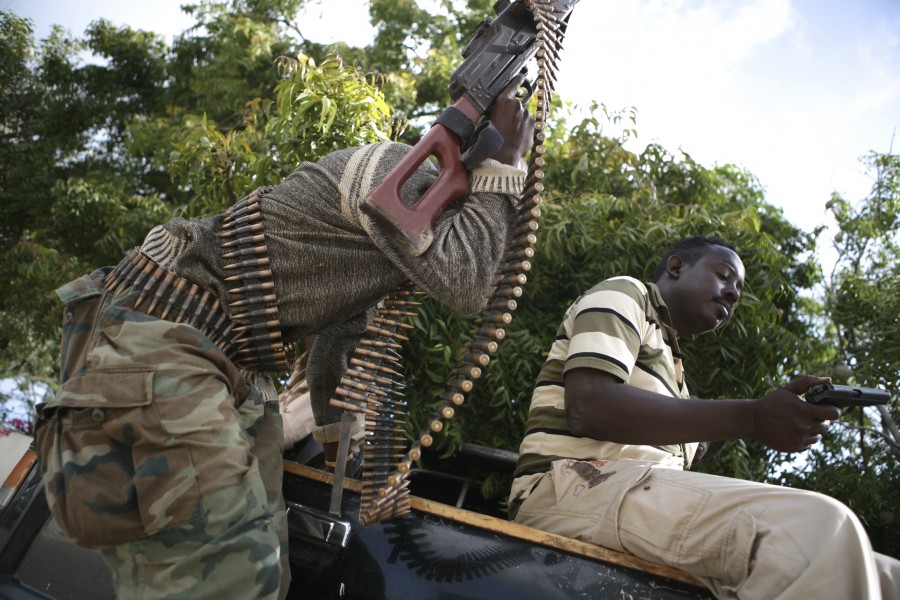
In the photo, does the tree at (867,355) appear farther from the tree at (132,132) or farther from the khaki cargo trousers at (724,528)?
the tree at (132,132)

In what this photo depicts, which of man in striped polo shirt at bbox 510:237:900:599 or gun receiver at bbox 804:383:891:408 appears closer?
man in striped polo shirt at bbox 510:237:900:599

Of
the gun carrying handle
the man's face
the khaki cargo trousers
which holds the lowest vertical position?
the khaki cargo trousers

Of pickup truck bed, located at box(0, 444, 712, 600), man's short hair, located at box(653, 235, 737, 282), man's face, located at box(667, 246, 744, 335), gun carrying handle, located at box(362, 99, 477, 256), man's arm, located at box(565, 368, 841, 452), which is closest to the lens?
pickup truck bed, located at box(0, 444, 712, 600)

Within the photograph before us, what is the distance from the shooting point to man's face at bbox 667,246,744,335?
2.99m

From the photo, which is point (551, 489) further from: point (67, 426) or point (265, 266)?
point (67, 426)

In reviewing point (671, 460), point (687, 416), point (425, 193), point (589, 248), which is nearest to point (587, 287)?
point (589, 248)

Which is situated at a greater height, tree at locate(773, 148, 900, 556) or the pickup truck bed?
tree at locate(773, 148, 900, 556)

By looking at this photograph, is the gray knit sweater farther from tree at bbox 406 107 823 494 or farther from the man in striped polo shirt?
tree at bbox 406 107 823 494

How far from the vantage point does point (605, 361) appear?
231 centimetres

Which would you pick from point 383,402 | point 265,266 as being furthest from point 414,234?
point 383,402

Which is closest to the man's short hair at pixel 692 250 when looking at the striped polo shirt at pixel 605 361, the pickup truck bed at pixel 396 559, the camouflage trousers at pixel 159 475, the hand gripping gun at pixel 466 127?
the striped polo shirt at pixel 605 361

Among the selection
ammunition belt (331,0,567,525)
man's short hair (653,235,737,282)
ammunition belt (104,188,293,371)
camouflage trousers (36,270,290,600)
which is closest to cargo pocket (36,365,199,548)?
camouflage trousers (36,270,290,600)

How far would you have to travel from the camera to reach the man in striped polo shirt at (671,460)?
1.68m

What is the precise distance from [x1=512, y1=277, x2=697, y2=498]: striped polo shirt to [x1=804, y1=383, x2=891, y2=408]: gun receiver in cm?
56
